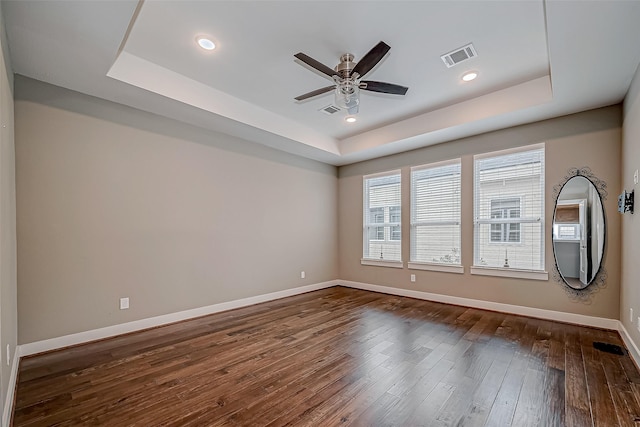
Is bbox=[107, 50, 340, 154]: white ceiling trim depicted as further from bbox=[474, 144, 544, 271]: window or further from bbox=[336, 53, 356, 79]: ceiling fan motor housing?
bbox=[474, 144, 544, 271]: window

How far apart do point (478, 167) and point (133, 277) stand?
5.18 metres

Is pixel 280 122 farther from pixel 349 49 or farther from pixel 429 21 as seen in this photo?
pixel 429 21

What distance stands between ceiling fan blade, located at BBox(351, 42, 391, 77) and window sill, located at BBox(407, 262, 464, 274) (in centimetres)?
353

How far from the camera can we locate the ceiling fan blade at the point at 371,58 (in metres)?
2.42

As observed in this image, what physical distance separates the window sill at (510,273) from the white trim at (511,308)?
0.43 metres

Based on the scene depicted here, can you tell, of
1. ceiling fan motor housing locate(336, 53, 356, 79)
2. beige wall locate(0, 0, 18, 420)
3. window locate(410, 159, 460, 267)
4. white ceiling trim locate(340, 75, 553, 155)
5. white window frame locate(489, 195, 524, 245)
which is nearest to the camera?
beige wall locate(0, 0, 18, 420)

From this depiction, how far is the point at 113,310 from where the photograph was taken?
11.3 ft

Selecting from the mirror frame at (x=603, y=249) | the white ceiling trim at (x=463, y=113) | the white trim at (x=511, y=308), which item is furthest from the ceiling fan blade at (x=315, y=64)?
the white trim at (x=511, y=308)

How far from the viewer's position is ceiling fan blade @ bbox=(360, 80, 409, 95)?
300 cm

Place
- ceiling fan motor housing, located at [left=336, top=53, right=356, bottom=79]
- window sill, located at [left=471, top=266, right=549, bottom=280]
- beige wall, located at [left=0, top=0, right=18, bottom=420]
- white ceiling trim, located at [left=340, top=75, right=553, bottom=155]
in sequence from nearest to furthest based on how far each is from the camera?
beige wall, located at [left=0, top=0, right=18, bottom=420] → ceiling fan motor housing, located at [left=336, top=53, right=356, bottom=79] → white ceiling trim, located at [left=340, top=75, right=553, bottom=155] → window sill, located at [left=471, top=266, right=549, bottom=280]

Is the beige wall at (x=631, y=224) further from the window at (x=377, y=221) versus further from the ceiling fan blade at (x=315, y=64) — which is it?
the window at (x=377, y=221)

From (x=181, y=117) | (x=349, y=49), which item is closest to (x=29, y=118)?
(x=181, y=117)

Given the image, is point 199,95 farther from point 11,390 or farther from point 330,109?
point 11,390

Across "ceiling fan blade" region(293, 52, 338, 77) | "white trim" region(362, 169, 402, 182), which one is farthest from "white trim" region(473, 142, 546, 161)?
"ceiling fan blade" region(293, 52, 338, 77)
